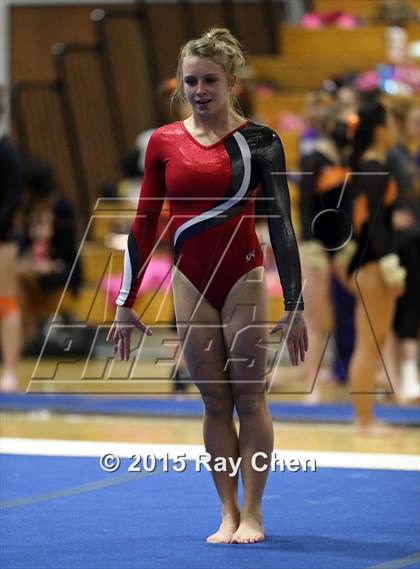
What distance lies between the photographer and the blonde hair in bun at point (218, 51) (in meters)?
3.83

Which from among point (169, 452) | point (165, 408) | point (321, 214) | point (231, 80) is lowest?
point (165, 408)

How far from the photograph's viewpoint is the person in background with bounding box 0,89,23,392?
309 inches

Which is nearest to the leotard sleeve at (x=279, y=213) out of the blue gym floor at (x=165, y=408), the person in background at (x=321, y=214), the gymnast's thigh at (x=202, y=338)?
the gymnast's thigh at (x=202, y=338)

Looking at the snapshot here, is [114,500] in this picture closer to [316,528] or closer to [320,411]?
[316,528]

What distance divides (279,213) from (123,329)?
56 centimetres

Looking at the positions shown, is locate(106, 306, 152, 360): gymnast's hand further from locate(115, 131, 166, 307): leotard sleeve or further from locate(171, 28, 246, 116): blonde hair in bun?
locate(171, 28, 246, 116): blonde hair in bun

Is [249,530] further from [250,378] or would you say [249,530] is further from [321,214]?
[321,214]

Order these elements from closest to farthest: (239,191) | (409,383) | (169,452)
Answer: (239,191) < (169,452) < (409,383)

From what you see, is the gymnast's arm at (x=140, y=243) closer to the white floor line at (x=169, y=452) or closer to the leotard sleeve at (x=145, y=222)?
the leotard sleeve at (x=145, y=222)

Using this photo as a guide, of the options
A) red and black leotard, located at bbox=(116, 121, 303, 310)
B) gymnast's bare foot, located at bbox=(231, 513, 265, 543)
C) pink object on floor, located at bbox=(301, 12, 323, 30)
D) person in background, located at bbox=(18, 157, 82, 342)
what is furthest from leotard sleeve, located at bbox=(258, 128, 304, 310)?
pink object on floor, located at bbox=(301, 12, 323, 30)

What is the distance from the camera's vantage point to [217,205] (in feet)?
12.7

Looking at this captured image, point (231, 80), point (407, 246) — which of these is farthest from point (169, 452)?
point (407, 246)

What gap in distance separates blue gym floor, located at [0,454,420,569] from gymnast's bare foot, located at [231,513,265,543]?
41mm

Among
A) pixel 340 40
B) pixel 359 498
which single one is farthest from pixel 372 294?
pixel 340 40
